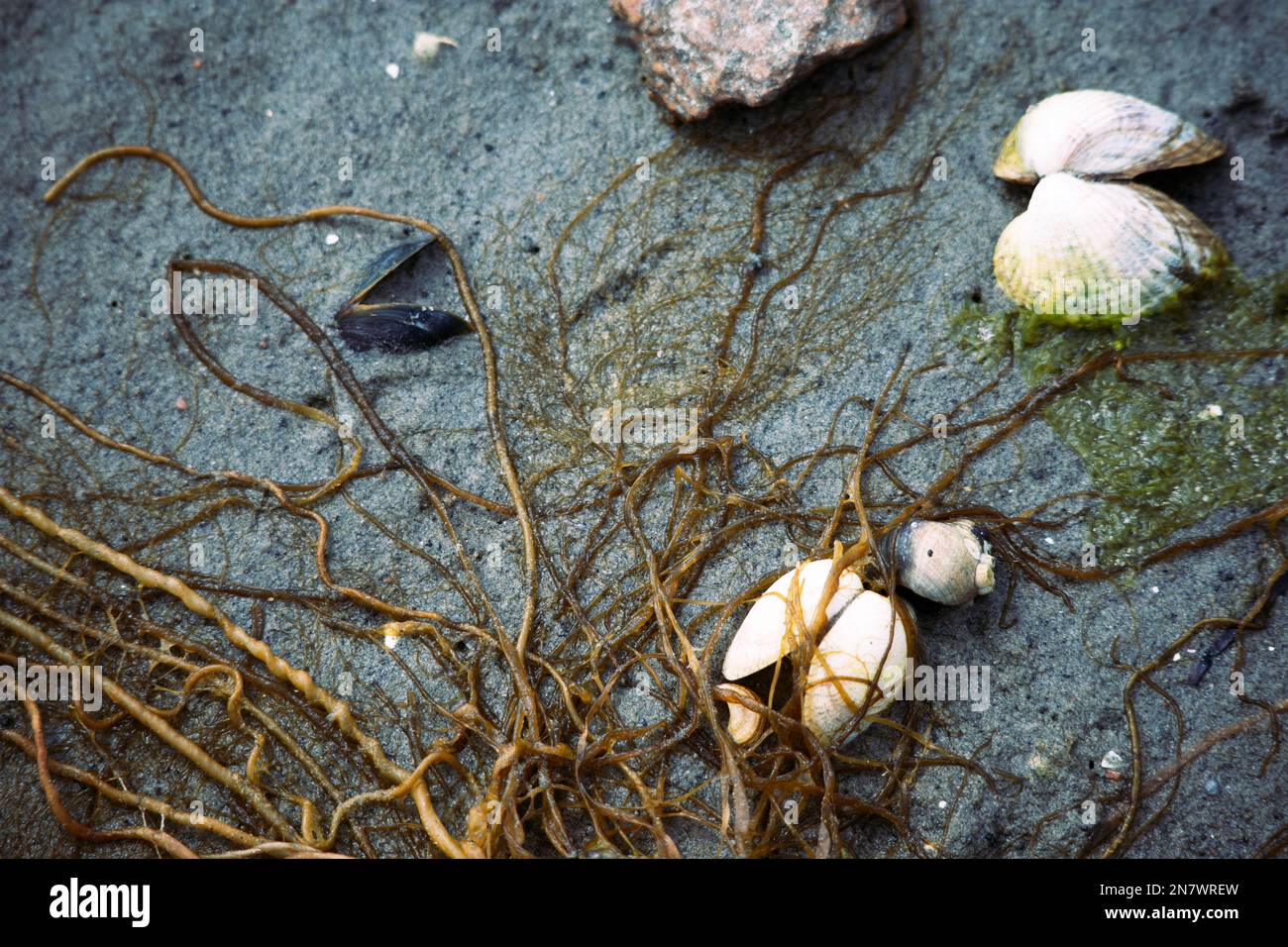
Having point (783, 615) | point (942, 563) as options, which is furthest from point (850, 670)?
point (942, 563)

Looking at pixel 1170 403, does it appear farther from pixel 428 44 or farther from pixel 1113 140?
pixel 428 44

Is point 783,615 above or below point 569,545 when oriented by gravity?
below

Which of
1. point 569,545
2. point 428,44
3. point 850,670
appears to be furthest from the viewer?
point 428,44

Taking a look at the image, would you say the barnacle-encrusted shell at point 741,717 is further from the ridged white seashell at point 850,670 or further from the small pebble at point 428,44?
the small pebble at point 428,44

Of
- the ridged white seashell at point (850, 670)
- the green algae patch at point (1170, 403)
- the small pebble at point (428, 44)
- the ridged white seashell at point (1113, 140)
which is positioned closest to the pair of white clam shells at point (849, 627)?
the ridged white seashell at point (850, 670)

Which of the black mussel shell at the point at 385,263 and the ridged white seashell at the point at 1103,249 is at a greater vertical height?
the black mussel shell at the point at 385,263

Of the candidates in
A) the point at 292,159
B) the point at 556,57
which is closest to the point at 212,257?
the point at 292,159

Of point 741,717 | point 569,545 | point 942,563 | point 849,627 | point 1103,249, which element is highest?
point 1103,249
